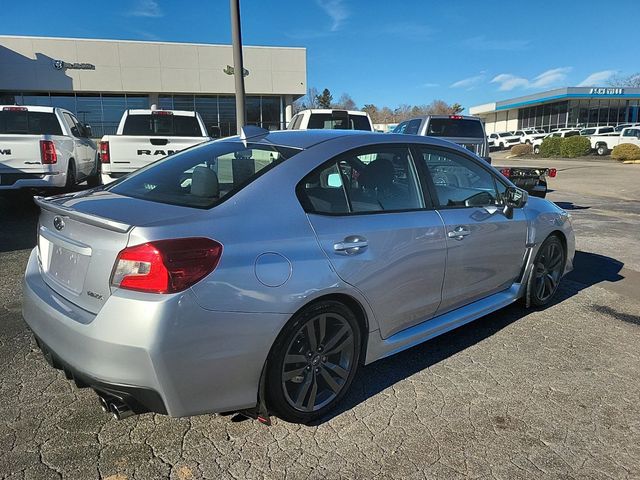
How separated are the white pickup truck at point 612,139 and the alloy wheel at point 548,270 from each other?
109ft

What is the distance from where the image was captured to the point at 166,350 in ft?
7.37

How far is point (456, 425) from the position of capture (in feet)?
9.68

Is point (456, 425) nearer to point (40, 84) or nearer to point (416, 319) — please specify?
point (416, 319)

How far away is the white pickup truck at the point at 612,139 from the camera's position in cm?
3306

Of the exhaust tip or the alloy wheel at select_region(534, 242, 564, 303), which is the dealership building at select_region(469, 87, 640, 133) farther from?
the exhaust tip

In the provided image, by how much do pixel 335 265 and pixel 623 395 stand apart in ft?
7.02

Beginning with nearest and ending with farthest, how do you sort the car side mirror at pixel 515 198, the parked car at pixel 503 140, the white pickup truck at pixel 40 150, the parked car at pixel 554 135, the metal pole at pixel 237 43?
the car side mirror at pixel 515 198 → the white pickup truck at pixel 40 150 → the metal pole at pixel 237 43 → the parked car at pixel 554 135 → the parked car at pixel 503 140

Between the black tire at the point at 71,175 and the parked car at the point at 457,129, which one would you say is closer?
the black tire at the point at 71,175

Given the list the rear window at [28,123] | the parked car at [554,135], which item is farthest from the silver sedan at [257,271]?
the parked car at [554,135]

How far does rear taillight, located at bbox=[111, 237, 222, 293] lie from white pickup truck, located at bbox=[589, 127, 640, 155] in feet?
121

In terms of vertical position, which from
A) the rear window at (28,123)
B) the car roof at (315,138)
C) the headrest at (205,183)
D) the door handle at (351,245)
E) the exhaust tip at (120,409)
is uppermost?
the rear window at (28,123)

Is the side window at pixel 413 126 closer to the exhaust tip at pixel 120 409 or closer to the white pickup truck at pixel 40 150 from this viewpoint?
the white pickup truck at pixel 40 150

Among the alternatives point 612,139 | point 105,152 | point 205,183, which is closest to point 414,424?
point 205,183

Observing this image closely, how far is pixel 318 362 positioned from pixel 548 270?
118 inches
